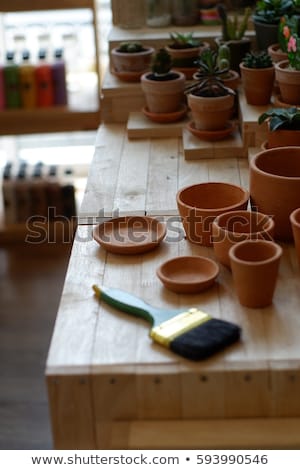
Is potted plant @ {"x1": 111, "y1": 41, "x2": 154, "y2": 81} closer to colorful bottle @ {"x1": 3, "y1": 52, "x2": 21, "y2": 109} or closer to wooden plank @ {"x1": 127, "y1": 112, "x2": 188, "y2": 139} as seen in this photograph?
wooden plank @ {"x1": 127, "y1": 112, "x2": 188, "y2": 139}

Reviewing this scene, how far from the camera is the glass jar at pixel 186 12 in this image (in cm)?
318

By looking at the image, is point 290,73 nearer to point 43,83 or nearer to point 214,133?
point 214,133

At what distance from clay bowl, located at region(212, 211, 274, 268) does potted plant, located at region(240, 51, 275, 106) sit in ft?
2.50

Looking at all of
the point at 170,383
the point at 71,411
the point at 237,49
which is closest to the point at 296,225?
the point at 170,383

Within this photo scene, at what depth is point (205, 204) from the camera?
2109mm

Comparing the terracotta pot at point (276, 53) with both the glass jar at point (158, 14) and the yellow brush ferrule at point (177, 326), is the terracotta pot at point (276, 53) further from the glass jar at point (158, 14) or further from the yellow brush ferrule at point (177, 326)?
the yellow brush ferrule at point (177, 326)

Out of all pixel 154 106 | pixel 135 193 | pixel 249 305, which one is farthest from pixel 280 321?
pixel 154 106

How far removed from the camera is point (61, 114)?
12.2 feet

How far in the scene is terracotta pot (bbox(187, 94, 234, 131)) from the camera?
8.25 feet

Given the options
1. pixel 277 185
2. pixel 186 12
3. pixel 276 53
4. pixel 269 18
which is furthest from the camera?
pixel 186 12

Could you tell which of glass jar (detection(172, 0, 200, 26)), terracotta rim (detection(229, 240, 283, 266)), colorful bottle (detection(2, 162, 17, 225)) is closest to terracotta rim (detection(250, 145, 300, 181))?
terracotta rim (detection(229, 240, 283, 266))

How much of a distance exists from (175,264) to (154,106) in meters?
1.00

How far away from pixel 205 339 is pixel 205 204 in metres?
0.57

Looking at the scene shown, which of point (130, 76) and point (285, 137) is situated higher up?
point (285, 137)
